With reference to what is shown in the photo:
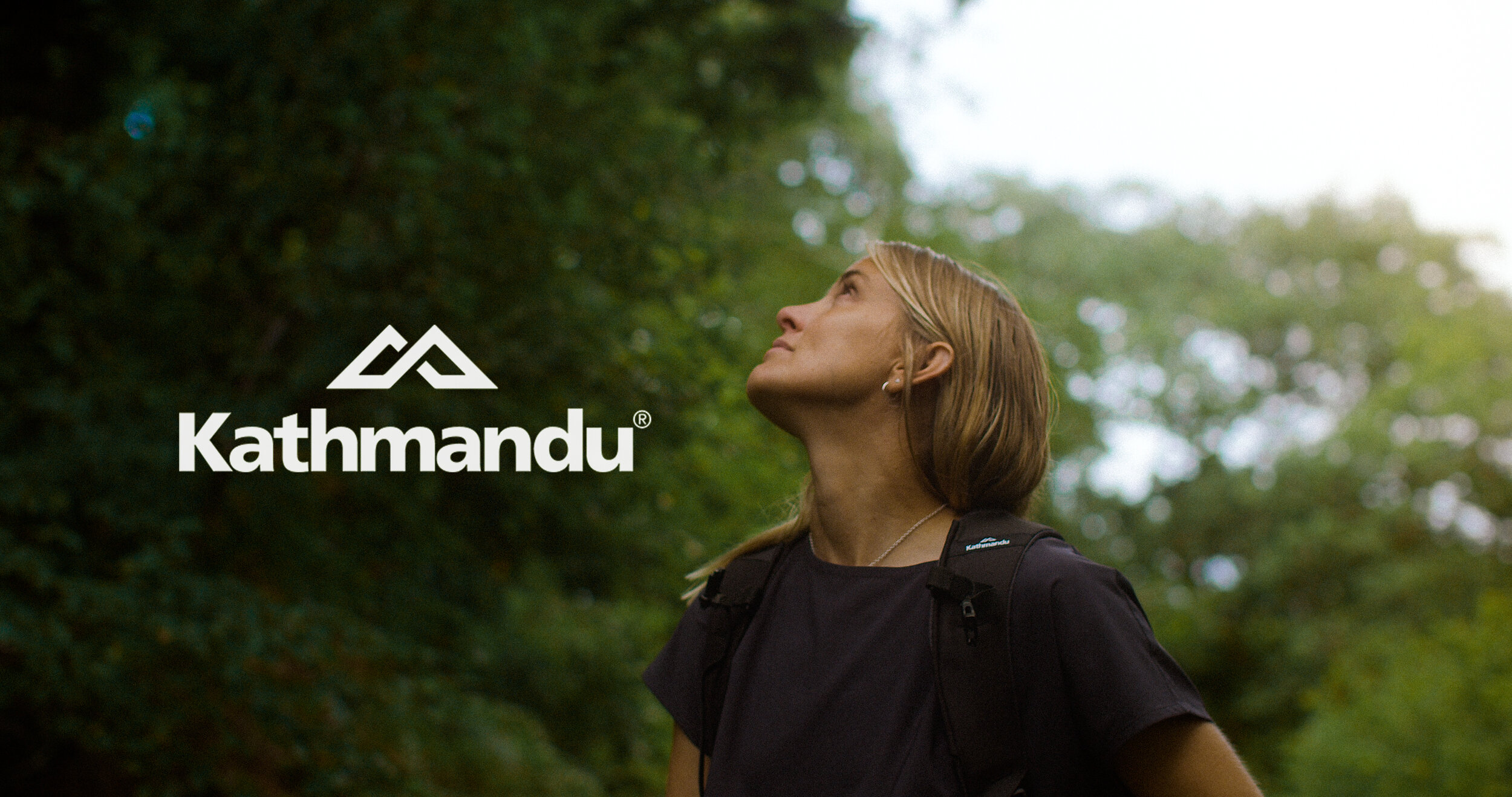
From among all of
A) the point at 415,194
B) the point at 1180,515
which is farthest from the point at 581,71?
the point at 1180,515

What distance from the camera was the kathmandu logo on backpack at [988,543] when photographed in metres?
1.75

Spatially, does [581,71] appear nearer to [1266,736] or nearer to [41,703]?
[41,703]

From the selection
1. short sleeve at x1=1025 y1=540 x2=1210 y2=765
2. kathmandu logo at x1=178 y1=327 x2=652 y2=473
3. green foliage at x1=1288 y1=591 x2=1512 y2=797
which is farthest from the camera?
green foliage at x1=1288 y1=591 x2=1512 y2=797

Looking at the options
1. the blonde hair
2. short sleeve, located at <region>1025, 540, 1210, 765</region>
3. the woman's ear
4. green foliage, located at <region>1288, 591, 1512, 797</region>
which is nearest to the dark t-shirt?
short sleeve, located at <region>1025, 540, 1210, 765</region>

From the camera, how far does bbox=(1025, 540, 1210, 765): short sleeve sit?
5.09ft

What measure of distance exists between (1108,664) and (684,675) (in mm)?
734

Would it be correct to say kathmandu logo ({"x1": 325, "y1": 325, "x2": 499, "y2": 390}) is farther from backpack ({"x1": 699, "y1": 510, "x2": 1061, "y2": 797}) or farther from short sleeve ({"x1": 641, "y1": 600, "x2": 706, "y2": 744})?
backpack ({"x1": 699, "y1": 510, "x2": 1061, "y2": 797})

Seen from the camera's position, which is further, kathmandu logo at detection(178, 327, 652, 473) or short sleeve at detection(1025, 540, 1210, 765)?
kathmandu logo at detection(178, 327, 652, 473)

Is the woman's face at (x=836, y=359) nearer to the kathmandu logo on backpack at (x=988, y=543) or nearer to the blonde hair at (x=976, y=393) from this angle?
the blonde hair at (x=976, y=393)

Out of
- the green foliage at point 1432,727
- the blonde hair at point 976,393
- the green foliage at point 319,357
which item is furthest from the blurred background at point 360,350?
the green foliage at point 1432,727

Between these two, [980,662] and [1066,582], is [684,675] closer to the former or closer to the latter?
Answer: [980,662]

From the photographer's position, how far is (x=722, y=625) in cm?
200

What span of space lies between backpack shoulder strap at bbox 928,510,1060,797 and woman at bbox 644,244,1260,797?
0.07 ft

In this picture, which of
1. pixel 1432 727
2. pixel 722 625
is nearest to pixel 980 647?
pixel 722 625
